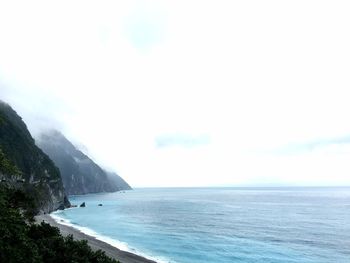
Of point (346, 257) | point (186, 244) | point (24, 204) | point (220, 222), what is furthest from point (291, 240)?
point (24, 204)

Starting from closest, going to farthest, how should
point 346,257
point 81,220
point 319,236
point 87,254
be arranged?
1. point 87,254
2. point 346,257
3. point 319,236
4. point 81,220

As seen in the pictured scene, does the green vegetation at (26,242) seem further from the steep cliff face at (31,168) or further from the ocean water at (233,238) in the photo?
the steep cliff face at (31,168)

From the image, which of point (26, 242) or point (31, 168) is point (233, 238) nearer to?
point (26, 242)

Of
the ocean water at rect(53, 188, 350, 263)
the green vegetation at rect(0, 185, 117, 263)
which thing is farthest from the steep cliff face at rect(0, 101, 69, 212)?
the green vegetation at rect(0, 185, 117, 263)

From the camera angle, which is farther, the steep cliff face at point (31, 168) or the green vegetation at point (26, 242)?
the steep cliff face at point (31, 168)

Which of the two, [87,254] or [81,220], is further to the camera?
[81,220]

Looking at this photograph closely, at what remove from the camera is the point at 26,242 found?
771 inches

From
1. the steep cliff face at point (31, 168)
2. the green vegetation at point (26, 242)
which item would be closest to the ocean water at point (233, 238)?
the steep cliff face at point (31, 168)

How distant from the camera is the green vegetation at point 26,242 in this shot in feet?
56.6

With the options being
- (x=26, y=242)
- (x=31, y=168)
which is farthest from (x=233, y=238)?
(x=31, y=168)

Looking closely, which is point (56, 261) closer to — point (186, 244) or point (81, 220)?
point (186, 244)

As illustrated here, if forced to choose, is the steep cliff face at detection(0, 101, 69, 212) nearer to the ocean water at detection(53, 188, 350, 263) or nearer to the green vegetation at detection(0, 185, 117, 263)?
the ocean water at detection(53, 188, 350, 263)

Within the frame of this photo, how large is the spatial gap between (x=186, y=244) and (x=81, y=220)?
1884 inches

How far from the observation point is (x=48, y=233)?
3347cm
